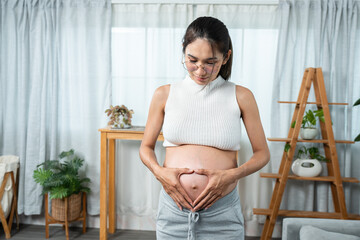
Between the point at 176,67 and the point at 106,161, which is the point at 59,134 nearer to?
the point at 106,161

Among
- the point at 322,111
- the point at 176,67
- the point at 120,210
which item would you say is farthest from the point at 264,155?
the point at 120,210

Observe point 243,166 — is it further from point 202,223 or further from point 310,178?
point 310,178

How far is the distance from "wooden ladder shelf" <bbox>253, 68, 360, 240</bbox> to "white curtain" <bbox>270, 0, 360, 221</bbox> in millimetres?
141

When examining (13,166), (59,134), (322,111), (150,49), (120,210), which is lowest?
(120,210)

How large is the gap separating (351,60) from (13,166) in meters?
2.90

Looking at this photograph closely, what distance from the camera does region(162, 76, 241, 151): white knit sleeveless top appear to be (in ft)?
3.57

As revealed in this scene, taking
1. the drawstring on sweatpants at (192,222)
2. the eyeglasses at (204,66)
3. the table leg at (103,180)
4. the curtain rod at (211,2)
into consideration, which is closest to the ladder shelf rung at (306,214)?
the table leg at (103,180)

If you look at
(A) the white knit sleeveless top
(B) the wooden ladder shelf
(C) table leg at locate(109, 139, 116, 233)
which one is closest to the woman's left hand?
(A) the white knit sleeveless top

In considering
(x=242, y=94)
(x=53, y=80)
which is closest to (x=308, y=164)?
(x=242, y=94)

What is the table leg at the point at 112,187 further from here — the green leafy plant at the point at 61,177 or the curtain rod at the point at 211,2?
the curtain rod at the point at 211,2

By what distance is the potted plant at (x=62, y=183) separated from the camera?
8.79 feet

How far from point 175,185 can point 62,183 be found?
193cm

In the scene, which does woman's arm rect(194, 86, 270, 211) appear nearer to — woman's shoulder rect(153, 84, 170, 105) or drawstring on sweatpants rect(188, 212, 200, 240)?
drawstring on sweatpants rect(188, 212, 200, 240)

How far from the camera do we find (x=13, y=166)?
2.80 metres
